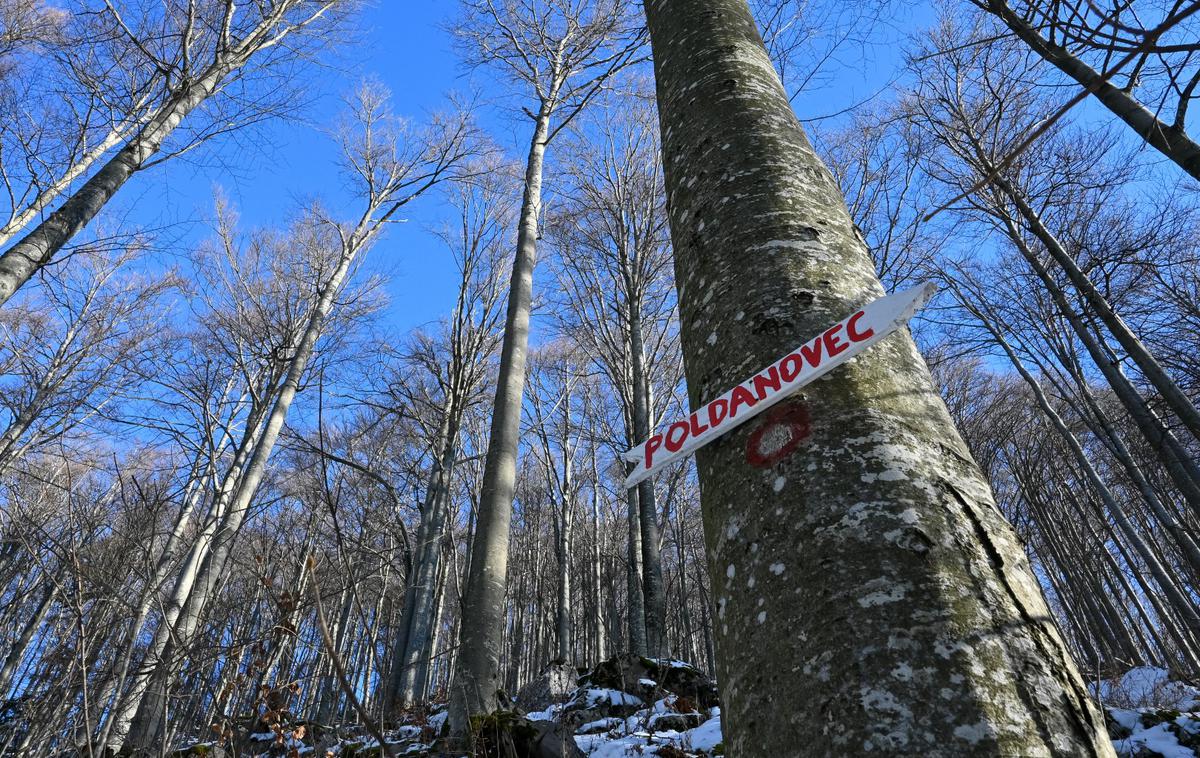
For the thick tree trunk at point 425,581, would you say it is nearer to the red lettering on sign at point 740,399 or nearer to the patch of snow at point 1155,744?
the patch of snow at point 1155,744

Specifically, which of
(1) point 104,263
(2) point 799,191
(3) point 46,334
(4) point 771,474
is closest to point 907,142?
(2) point 799,191

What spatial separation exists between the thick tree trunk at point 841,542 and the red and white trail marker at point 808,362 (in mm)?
26

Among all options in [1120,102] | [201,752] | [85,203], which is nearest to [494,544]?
[201,752]

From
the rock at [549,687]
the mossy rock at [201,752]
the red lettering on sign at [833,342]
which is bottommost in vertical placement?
the mossy rock at [201,752]

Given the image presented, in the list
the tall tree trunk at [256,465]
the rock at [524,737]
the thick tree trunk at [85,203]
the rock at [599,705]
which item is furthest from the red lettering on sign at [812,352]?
the thick tree trunk at [85,203]

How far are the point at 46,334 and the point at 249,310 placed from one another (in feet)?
17.0

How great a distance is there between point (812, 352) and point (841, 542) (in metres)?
0.34

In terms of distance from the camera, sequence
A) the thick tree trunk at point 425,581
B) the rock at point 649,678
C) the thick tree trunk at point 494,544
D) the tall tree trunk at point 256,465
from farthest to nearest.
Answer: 1. the thick tree trunk at point 425,581
2. the tall tree trunk at point 256,465
3. the rock at point 649,678
4. the thick tree trunk at point 494,544

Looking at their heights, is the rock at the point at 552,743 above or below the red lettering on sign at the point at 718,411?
below

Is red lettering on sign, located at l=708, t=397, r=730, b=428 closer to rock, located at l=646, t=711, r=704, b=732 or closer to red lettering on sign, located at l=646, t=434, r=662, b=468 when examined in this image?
red lettering on sign, located at l=646, t=434, r=662, b=468

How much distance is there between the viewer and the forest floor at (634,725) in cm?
291

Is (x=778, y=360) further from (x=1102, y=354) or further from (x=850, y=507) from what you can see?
(x=1102, y=354)

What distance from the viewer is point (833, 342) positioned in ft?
3.28

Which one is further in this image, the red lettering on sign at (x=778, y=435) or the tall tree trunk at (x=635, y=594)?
the tall tree trunk at (x=635, y=594)
